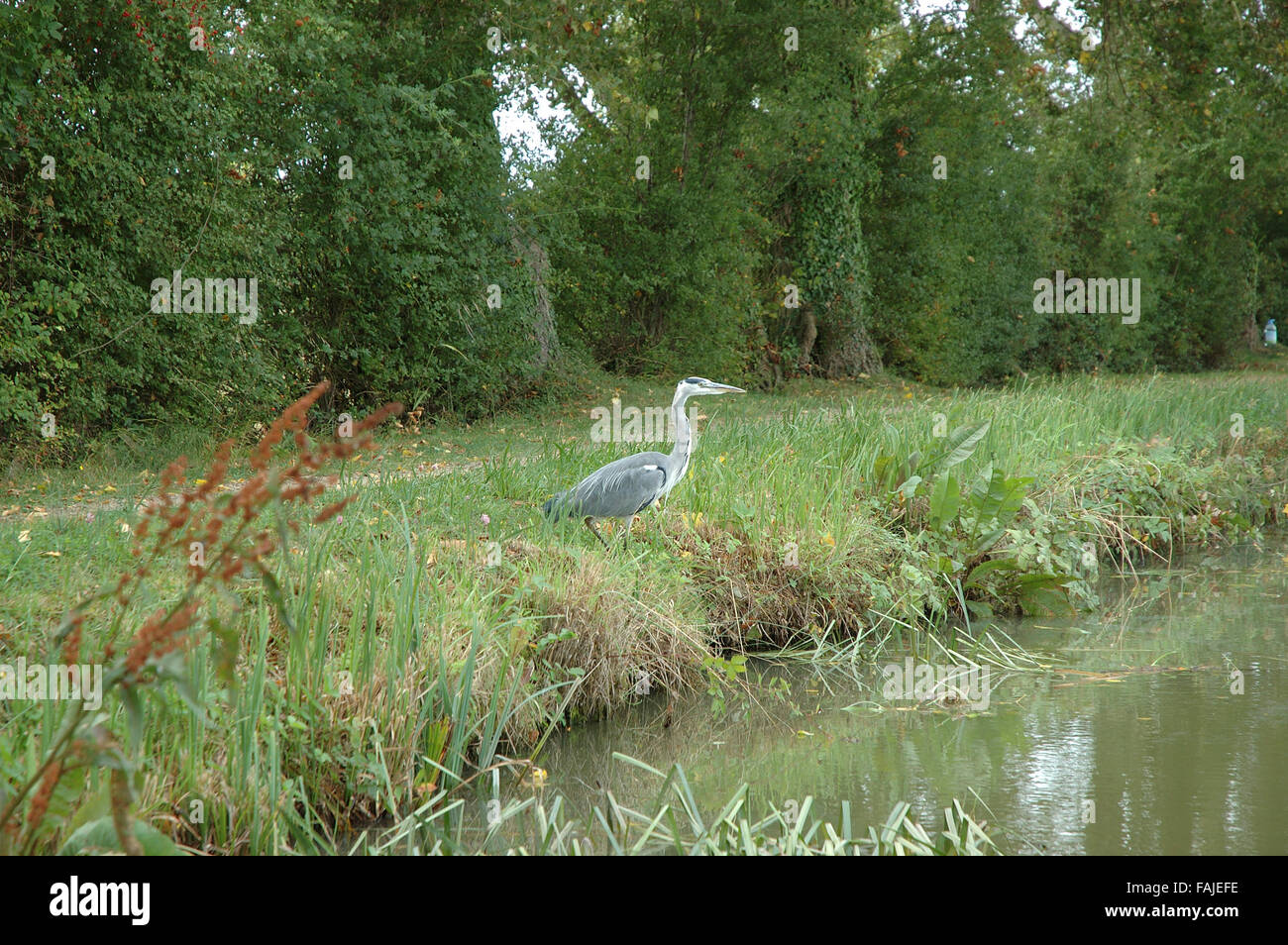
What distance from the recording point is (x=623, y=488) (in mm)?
5945

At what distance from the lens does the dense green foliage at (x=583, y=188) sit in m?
→ 8.64

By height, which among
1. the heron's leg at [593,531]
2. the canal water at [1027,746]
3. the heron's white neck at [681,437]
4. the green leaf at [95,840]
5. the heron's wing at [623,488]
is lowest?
the canal water at [1027,746]

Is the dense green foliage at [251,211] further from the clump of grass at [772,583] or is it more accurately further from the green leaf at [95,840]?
the green leaf at [95,840]

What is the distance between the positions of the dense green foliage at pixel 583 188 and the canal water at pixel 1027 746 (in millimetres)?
5981

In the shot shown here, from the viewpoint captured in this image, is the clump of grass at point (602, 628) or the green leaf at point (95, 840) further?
the clump of grass at point (602, 628)

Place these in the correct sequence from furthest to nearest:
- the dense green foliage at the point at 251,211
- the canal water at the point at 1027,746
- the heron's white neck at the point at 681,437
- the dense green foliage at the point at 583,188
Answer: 1. the dense green foliage at the point at 583,188
2. the dense green foliage at the point at 251,211
3. the heron's white neck at the point at 681,437
4. the canal water at the point at 1027,746

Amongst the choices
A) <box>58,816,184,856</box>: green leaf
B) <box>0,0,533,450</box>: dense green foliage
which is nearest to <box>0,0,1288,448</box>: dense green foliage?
<box>0,0,533,450</box>: dense green foliage

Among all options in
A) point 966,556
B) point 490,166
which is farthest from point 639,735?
point 490,166

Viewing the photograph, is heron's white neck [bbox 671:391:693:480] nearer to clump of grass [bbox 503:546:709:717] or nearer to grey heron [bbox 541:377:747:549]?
grey heron [bbox 541:377:747:549]

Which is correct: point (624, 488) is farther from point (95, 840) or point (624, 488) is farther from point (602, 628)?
point (95, 840)

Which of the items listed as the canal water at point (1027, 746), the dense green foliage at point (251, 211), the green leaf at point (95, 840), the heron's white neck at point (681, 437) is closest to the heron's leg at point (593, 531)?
the heron's white neck at point (681, 437)
